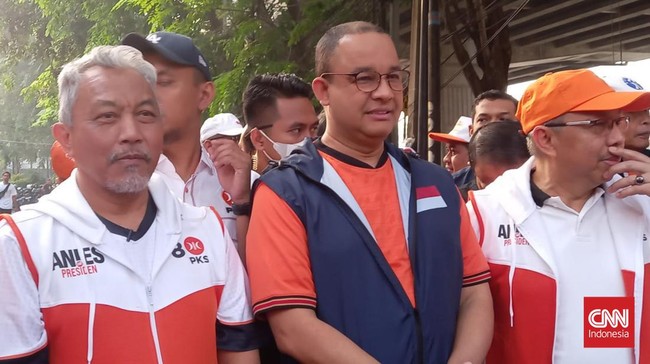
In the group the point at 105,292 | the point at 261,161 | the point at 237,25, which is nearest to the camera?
the point at 105,292

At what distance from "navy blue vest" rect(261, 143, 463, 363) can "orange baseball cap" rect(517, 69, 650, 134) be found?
59 cm

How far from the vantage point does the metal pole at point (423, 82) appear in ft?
30.4

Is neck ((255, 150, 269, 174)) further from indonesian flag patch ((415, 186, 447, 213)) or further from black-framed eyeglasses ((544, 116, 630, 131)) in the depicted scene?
black-framed eyeglasses ((544, 116, 630, 131))

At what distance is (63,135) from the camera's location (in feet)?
7.64

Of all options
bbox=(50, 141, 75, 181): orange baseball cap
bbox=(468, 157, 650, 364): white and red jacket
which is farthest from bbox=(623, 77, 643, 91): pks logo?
bbox=(50, 141, 75, 181): orange baseball cap

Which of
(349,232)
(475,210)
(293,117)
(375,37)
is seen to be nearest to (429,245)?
(349,232)

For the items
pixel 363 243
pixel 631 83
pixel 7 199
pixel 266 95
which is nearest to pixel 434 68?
pixel 266 95

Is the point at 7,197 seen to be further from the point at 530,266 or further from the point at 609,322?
the point at 609,322

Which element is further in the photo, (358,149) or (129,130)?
(358,149)

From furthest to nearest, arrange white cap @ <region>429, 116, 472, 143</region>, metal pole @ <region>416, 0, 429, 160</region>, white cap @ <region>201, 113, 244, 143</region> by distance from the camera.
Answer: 1. metal pole @ <region>416, 0, 429, 160</region>
2. white cap @ <region>429, 116, 472, 143</region>
3. white cap @ <region>201, 113, 244, 143</region>

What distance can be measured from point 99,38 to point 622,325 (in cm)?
1113

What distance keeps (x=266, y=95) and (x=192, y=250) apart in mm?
1660

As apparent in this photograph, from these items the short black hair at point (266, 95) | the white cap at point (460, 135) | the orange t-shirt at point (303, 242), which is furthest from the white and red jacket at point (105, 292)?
the white cap at point (460, 135)

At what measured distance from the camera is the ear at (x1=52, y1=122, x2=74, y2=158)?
231 cm
